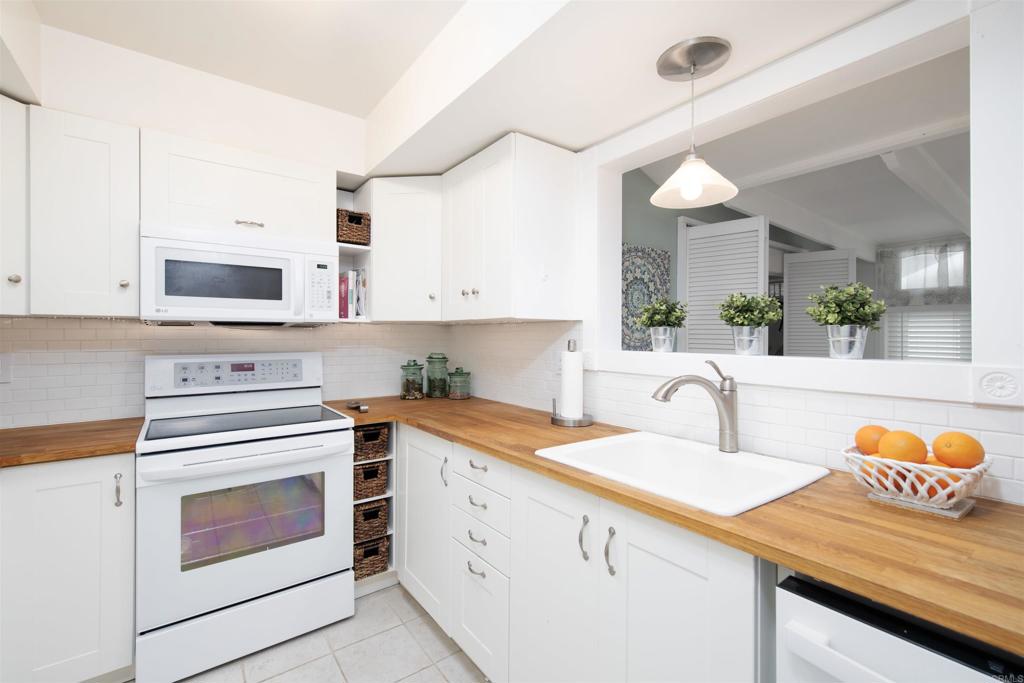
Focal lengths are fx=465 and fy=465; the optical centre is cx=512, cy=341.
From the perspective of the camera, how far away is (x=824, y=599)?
86 centimetres

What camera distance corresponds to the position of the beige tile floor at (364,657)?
5.84ft


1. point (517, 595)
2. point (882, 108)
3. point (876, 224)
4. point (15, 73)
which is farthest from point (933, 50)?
point (15, 73)

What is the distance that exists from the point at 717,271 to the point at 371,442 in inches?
85.4

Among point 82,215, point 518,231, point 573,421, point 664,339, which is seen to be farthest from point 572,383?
point 82,215

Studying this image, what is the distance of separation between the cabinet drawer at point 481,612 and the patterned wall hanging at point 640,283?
133 cm

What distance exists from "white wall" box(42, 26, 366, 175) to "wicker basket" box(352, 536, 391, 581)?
1.95 m

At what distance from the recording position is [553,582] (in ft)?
4.64

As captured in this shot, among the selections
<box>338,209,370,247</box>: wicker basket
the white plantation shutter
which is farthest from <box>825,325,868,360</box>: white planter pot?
<box>338,209,370,247</box>: wicker basket

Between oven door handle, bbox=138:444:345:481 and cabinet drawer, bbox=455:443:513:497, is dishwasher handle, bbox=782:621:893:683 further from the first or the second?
oven door handle, bbox=138:444:345:481

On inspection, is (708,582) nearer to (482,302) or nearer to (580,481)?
(580,481)

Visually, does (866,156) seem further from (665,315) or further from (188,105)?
(188,105)

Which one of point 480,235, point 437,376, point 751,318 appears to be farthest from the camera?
point 437,376

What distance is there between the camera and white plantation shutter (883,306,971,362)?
6.67 ft

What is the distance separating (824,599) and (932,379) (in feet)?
2.40
